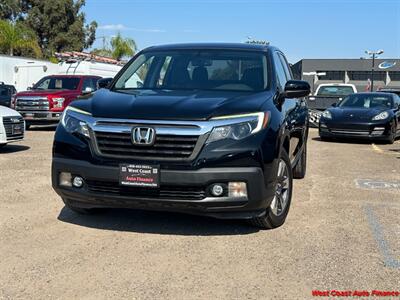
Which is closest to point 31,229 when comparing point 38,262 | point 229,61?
point 38,262

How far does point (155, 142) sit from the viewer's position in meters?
4.38

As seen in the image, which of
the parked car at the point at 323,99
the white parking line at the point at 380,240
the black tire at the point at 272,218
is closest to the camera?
the white parking line at the point at 380,240

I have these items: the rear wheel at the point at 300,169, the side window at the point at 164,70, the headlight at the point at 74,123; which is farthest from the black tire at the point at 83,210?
the rear wheel at the point at 300,169

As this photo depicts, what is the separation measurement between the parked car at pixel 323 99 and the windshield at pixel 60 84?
26.0 feet

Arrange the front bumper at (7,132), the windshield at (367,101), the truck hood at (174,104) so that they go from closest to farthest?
the truck hood at (174,104)
the front bumper at (7,132)
the windshield at (367,101)

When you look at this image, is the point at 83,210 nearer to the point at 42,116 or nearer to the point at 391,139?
the point at 391,139

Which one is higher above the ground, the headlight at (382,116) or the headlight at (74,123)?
the headlight at (74,123)

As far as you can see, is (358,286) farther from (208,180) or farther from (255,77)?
(255,77)

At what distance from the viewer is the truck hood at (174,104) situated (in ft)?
14.6

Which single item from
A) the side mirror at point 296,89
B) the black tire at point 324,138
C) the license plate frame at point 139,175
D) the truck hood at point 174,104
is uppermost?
the side mirror at point 296,89

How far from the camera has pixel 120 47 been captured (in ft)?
170

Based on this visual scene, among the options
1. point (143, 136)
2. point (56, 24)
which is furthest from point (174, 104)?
point (56, 24)

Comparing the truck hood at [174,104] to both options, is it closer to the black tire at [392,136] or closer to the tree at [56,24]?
the black tire at [392,136]

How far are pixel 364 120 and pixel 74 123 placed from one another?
34.5 ft
